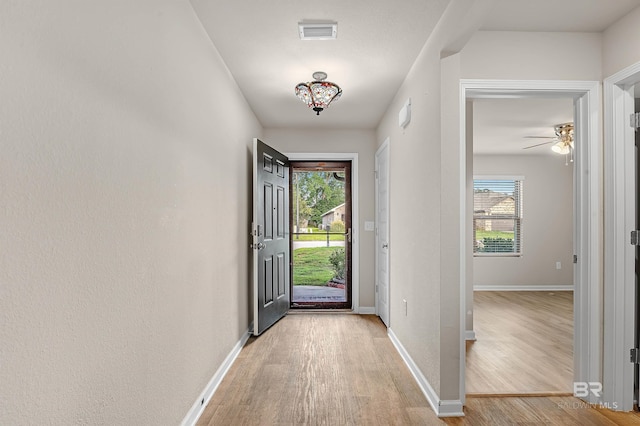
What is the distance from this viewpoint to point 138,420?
5.00 ft

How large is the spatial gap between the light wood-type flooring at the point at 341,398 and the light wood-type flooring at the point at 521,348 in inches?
8.9

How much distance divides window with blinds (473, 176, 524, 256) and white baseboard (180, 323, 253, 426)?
5054 mm

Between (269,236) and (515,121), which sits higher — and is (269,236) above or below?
below

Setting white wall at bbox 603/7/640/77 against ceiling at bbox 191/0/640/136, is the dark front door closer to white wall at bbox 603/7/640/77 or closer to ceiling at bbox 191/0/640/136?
ceiling at bbox 191/0/640/136

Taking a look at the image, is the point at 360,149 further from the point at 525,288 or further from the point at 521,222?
the point at 525,288

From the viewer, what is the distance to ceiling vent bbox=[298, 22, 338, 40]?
2307mm

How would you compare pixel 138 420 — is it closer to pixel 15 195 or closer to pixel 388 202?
pixel 15 195

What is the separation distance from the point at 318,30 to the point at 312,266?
372 cm

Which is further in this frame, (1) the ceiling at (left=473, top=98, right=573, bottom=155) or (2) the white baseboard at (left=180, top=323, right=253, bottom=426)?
(1) the ceiling at (left=473, top=98, right=573, bottom=155)

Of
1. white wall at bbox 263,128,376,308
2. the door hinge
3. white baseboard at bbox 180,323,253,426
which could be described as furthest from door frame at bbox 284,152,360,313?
the door hinge

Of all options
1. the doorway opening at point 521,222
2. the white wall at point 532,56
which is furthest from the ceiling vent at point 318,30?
the doorway opening at point 521,222

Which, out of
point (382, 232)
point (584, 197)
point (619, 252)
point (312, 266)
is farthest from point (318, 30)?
point (312, 266)

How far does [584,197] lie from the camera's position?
7.85ft

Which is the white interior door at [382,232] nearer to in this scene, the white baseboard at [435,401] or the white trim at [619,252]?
the white baseboard at [435,401]
